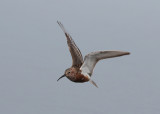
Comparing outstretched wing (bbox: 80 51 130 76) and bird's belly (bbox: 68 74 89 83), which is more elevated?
outstretched wing (bbox: 80 51 130 76)

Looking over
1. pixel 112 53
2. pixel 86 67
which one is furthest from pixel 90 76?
pixel 112 53

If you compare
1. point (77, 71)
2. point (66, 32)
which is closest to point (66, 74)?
point (77, 71)

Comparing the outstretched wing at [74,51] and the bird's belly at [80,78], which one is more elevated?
the outstretched wing at [74,51]

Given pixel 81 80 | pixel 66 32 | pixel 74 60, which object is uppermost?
pixel 66 32

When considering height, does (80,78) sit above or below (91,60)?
below

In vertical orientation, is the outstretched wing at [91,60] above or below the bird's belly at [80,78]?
above

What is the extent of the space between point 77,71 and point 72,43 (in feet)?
2.00

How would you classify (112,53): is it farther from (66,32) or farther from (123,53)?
(66,32)

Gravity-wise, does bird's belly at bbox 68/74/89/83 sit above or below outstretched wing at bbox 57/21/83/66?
below

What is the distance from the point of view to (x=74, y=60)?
751 centimetres

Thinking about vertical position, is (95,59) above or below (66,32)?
below

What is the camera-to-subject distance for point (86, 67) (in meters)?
7.46

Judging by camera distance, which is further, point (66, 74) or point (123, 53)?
point (66, 74)

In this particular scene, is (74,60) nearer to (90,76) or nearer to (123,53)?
(90,76)
